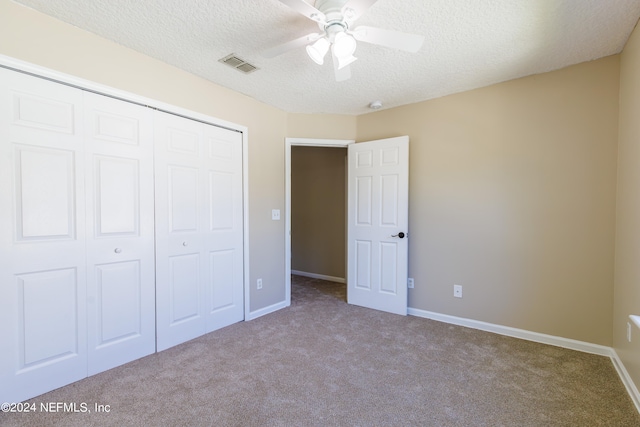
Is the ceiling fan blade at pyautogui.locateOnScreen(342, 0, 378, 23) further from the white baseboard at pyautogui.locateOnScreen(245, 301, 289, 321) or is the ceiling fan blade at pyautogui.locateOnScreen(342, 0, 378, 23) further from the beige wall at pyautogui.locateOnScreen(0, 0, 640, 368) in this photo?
the white baseboard at pyautogui.locateOnScreen(245, 301, 289, 321)

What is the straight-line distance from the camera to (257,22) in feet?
6.40

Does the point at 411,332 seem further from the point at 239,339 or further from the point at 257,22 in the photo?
the point at 257,22

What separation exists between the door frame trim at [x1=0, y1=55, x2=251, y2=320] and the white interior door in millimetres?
1293

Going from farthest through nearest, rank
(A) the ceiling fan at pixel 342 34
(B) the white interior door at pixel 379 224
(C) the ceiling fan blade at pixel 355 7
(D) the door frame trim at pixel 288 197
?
(D) the door frame trim at pixel 288 197, (B) the white interior door at pixel 379 224, (A) the ceiling fan at pixel 342 34, (C) the ceiling fan blade at pixel 355 7

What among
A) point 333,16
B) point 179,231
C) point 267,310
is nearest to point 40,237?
point 179,231

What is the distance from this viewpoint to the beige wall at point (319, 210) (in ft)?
16.7

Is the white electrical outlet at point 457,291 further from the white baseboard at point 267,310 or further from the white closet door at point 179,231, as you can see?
the white closet door at point 179,231

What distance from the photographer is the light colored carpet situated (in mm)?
1676

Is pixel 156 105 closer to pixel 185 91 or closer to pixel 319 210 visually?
pixel 185 91

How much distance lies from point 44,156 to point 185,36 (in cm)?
123

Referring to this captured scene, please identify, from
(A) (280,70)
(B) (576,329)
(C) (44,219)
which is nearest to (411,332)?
(B) (576,329)

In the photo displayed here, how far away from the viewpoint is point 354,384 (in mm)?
2002

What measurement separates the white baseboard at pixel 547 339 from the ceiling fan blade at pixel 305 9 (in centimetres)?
287

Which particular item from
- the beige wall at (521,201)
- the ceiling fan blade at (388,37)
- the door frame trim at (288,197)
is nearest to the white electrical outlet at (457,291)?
the beige wall at (521,201)
